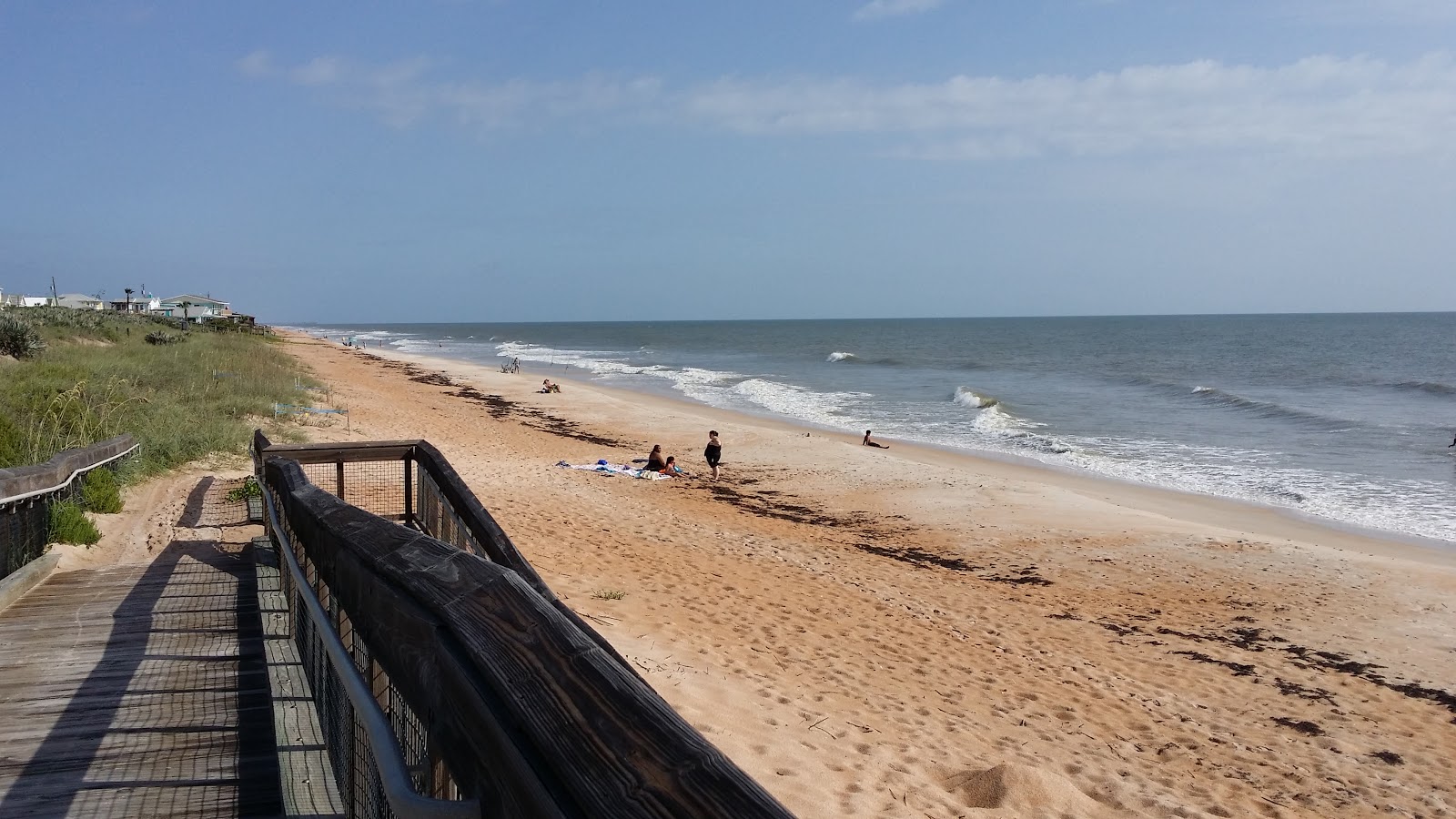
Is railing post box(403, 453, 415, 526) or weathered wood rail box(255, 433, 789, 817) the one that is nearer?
weathered wood rail box(255, 433, 789, 817)

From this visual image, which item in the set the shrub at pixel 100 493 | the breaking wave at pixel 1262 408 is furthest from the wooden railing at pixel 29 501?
the breaking wave at pixel 1262 408

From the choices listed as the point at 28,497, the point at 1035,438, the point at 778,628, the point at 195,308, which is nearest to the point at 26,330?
the point at 28,497

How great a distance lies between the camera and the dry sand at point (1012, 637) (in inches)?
248

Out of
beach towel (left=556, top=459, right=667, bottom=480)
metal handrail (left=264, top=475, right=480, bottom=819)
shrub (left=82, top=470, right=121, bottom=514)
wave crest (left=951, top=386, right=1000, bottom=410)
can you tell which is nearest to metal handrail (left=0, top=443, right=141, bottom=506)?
shrub (left=82, top=470, right=121, bottom=514)

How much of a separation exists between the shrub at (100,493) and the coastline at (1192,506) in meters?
13.3

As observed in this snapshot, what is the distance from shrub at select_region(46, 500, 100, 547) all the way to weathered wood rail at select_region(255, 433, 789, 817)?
5.91 meters

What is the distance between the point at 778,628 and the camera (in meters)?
→ 8.68

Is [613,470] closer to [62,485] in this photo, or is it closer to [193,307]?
[62,485]

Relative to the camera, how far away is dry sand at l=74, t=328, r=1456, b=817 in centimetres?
631

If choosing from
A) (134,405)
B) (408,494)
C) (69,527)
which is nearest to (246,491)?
(69,527)

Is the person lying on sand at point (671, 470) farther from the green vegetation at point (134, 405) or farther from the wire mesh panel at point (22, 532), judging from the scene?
the wire mesh panel at point (22, 532)

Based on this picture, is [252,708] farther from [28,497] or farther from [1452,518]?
[1452,518]

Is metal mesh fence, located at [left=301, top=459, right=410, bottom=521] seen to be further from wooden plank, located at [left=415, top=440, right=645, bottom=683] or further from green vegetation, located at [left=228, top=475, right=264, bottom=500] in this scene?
wooden plank, located at [left=415, top=440, right=645, bottom=683]

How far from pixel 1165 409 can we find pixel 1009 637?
2988 centimetres
